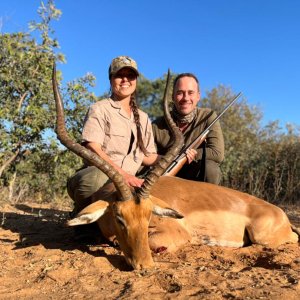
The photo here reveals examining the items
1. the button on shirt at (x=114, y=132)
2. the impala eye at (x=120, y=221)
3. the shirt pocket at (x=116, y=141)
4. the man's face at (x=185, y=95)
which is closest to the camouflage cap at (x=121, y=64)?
the button on shirt at (x=114, y=132)

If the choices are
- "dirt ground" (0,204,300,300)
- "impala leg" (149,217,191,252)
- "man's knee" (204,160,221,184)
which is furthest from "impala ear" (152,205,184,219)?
"man's knee" (204,160,221,184)

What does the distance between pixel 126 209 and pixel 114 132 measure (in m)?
1.41

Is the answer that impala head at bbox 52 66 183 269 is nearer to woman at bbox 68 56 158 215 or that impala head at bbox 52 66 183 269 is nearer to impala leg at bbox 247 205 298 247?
woman at bbox 68 56 158 215

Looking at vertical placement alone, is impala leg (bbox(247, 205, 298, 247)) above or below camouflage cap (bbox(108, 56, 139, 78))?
below

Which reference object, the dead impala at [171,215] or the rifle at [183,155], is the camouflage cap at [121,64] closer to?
the dead impala at [171,215]

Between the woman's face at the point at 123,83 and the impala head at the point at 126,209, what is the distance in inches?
40.7

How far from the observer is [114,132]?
487 centimetres

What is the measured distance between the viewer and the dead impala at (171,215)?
3623mm

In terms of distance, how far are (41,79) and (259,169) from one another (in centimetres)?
657

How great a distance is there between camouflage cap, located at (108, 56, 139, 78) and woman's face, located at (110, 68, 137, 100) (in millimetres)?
68

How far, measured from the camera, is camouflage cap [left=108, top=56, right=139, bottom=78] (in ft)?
16.1

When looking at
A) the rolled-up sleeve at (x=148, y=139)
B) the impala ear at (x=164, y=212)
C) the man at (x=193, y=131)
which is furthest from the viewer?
the man at (x=193, y=131)

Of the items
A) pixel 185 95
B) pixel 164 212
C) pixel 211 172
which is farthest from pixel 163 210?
pixel 185 95

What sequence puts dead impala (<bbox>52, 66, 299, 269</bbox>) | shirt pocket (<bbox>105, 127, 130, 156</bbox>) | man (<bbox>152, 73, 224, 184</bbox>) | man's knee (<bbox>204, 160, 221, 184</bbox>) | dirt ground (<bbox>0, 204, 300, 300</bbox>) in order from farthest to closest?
man (<bbox>152, 73, 224, 184</bbox>) < man's knee (<bbox>204, 160, 221, 184</bbox>) < shirt pocket (<bbox>105, 127, 130, 156</bbox>) < dead impala (<bbox>52, 66, 299, 269</bbox>) < dirt ground (<bbox>0, 204, 300, 300</bbox>)
